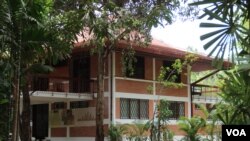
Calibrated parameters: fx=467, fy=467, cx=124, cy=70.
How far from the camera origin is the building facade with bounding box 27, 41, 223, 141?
20484mm

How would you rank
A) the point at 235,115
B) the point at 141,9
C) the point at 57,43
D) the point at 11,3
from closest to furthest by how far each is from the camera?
the point at 235,115 < the point at 11,3 < the point at 57,43 < the point at 141,9

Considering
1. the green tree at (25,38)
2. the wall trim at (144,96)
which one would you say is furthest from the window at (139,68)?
the green tree at (25,38)

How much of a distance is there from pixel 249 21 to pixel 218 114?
2.87 m

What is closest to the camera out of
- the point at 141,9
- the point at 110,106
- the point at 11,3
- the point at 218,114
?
the point at 218,114

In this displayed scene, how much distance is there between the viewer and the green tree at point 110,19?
34.2 ft

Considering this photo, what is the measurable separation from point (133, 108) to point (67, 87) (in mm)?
3207

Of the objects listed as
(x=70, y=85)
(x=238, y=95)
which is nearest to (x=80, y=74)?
(x=70, y=85)

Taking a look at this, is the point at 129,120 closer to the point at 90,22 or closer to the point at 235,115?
the point at 90,22

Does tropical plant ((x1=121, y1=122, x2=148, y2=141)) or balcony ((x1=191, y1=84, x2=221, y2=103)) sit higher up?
balcony ((x1=191, y1=84, x2=221, y2=103))

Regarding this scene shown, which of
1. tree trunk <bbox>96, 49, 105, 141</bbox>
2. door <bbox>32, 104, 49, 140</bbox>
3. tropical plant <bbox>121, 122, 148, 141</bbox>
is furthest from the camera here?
door <bbox>32, 104, 49, 140</bbox>

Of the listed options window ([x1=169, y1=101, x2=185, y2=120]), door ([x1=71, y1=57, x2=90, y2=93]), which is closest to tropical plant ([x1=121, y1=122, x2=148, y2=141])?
door ([x1=71, y1=57, x2=90, y2=93])

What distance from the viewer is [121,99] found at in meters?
21.0

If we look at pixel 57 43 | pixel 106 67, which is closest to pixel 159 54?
pixel 106 67

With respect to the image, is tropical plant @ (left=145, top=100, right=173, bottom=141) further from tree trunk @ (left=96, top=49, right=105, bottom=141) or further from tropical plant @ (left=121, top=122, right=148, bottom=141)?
tree trunk @ (left=96, top=49, right=105, bottom=141)
